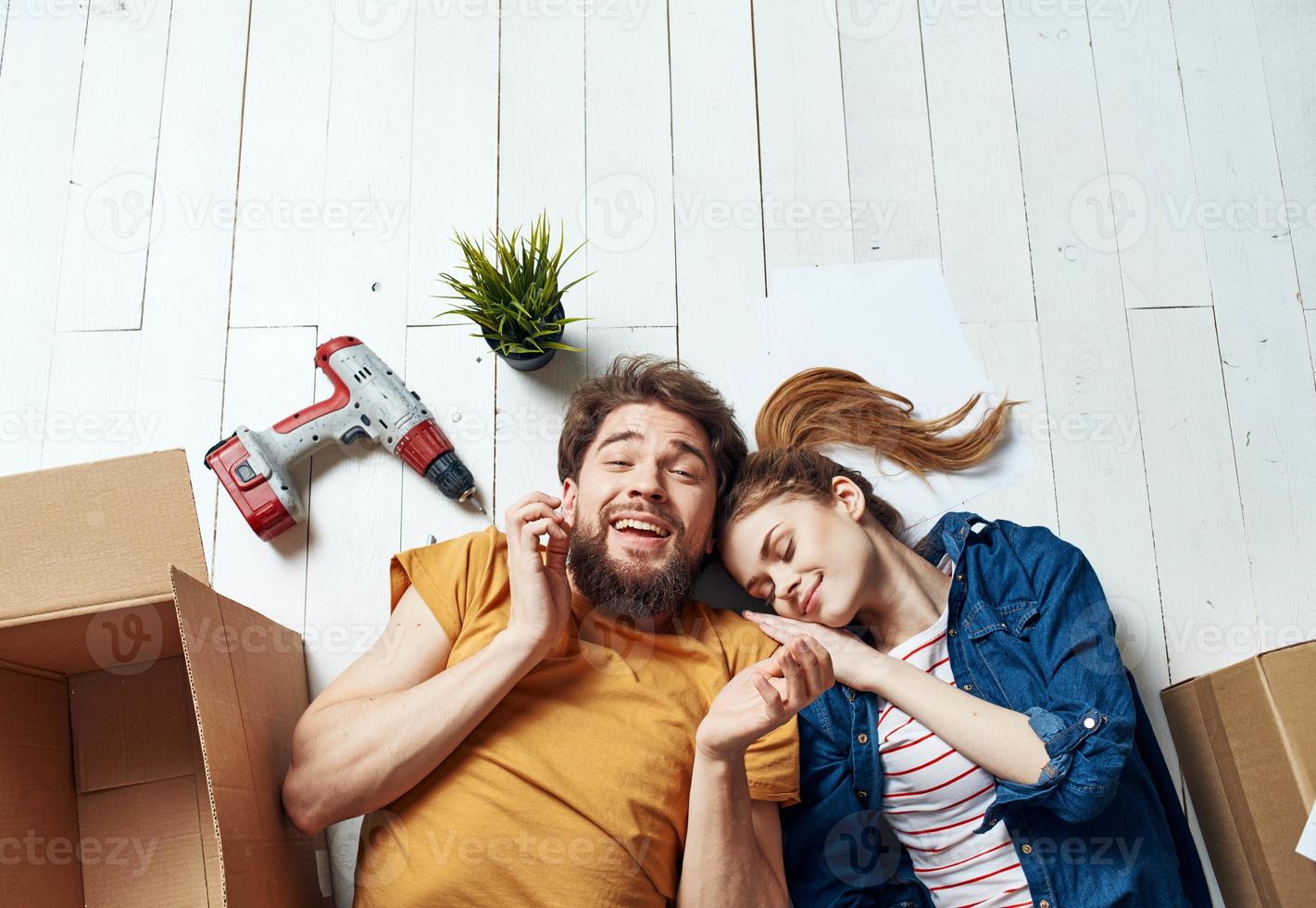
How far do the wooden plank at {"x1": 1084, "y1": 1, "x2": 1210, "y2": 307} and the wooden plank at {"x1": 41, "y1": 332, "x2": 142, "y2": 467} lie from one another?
65.1 inches

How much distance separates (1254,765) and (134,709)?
Answer: 5.22 feet

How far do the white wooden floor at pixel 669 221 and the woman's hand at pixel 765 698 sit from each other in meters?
0.56

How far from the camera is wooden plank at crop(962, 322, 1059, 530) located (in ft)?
5.15

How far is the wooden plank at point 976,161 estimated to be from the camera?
165 centimetres

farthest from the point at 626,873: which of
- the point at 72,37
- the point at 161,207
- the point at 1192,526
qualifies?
the point at 72,37

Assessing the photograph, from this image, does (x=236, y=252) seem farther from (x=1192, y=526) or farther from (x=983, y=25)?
(x=1192, y=526)

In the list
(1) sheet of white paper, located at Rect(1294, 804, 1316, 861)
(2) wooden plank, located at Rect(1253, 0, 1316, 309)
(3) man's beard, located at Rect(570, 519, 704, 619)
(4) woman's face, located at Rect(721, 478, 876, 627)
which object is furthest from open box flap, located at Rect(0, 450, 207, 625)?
(2) wooden plank, located at Rect(1253, 0, 1316, 309)

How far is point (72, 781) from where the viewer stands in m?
1.38

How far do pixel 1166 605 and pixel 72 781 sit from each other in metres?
1.70

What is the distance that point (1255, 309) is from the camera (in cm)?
165

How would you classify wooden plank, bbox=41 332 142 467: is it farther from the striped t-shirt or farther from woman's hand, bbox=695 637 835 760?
the striped t-shirt

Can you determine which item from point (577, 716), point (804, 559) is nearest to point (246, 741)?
point (577, 716)

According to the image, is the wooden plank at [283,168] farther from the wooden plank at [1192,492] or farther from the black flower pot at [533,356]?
the wooden plank at [1192,492]

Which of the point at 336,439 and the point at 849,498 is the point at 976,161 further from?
the point at 336,439
